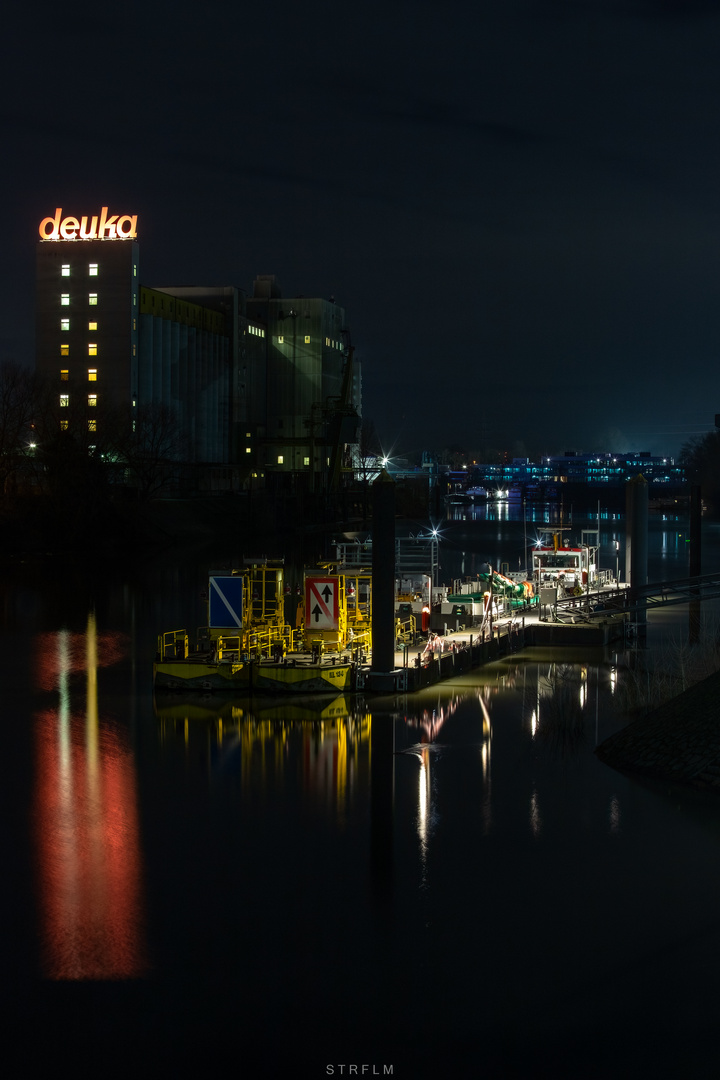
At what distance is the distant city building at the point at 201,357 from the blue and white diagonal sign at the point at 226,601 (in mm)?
49663

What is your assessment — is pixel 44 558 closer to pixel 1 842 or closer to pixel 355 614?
pixel 355 614

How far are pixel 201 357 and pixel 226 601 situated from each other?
243ft

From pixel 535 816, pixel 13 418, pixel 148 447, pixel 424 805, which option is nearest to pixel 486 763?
pixel 424 805

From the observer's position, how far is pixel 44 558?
65.3 m

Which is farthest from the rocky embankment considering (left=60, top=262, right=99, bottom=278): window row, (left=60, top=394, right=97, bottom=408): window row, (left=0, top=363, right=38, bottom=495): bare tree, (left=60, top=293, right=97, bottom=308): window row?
(left=60, top=262, right=99, bottom=278): window row

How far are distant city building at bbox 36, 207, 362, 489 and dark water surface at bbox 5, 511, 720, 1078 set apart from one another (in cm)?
5573

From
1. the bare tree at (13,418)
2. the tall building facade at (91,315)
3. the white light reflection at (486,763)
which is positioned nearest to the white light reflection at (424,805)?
the white light reflection at (486,763)

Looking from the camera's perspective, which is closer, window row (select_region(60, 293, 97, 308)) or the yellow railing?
the yellow railing

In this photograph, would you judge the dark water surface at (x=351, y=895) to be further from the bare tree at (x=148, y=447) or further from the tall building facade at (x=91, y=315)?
the tall building facade at (x=91, y=315)

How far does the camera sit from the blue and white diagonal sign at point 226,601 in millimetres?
25188

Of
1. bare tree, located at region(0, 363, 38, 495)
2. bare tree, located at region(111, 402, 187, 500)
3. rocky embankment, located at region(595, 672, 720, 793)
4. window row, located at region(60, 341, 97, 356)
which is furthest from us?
window row, located at region(60, 341, 97, 356)

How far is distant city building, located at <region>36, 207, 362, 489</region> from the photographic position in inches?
3258

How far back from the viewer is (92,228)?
276ft

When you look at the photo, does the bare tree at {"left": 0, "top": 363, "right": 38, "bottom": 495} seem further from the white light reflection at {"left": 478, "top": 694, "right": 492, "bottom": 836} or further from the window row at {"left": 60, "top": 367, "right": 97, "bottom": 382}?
the white light reflection at {"left": 478, "top": 694, "right": 492, "bottom": 836}
